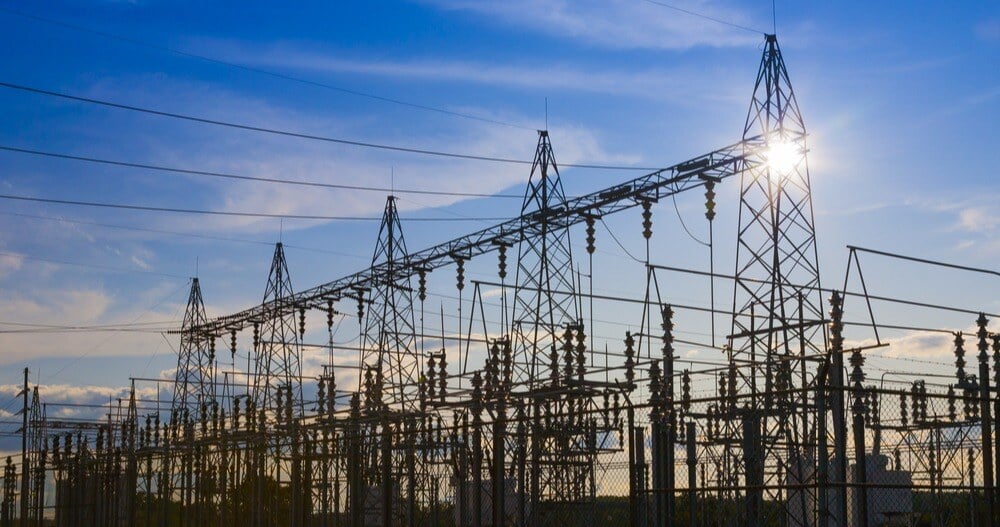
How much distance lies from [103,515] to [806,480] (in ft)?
78.6

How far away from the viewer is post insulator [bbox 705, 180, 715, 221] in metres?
25.4

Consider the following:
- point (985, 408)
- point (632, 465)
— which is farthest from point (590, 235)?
point (632, 465)

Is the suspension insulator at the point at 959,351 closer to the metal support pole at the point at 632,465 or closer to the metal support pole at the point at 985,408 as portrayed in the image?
the metal support pole at the point at 985,408

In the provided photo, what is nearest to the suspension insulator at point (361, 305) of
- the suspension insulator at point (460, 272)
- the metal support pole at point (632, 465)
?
the suspension insulator at point (460, 272)

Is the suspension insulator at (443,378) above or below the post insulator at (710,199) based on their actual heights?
below

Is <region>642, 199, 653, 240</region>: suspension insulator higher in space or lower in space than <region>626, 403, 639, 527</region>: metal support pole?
higher

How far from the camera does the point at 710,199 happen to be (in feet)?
85.0

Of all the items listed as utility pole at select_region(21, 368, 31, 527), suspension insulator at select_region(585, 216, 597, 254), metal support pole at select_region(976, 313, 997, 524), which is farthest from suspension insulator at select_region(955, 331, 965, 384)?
utility pole at select_region(21, 368, 31, 527)

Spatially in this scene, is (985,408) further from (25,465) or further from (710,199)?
(25,465)

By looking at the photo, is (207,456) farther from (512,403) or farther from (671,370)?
(671,370)

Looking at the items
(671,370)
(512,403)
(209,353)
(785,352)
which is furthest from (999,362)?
(209,353)

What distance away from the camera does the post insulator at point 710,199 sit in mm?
25375

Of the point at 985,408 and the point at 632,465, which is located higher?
the point at 985,408

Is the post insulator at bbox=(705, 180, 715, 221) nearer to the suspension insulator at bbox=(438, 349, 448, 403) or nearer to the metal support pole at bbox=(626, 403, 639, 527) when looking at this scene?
the suspension insulator at bbox=(438, 349, 448, 403)
